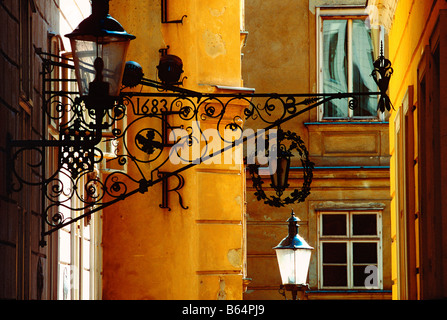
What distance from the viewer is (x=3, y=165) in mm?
6852

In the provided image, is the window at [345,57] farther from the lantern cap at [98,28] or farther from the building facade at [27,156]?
the lantern cap at [98,28]

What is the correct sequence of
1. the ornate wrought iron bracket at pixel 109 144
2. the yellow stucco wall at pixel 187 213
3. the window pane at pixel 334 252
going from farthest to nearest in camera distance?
the window pane at pixel 334 252 → the yellow stucco wall at pixel 187 213 → the ornate wrought iron bracket at pixel 109 144

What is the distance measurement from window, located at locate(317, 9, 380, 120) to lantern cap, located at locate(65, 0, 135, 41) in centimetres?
1141

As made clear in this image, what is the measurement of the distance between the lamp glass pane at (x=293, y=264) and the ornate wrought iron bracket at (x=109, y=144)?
23.4 inches

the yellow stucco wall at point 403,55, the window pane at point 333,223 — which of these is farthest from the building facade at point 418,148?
the window pane at point 333,223

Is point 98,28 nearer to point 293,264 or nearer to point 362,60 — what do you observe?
point 293,264

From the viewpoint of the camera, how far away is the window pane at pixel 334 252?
706 inches

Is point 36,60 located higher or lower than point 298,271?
higher

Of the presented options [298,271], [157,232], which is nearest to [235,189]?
[157,232]

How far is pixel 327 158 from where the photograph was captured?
18.0 m
